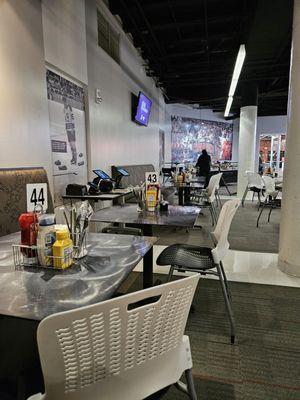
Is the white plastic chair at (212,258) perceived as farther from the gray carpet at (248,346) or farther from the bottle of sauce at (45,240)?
the bottle of sauce at (45,240)

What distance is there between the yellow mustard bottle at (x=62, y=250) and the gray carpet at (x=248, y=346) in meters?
0.98

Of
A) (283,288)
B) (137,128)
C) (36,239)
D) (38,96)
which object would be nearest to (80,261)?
(36,239)

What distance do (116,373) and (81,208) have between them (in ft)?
2.90

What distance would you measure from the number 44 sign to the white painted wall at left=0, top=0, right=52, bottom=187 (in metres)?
1.17

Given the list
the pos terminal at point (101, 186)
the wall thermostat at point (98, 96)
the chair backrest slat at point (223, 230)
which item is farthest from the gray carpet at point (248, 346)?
the wall thermostat at point (98, 96)

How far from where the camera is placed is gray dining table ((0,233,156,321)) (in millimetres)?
922

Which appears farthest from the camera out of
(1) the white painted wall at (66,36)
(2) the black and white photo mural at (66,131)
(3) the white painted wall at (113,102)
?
(3) the white painted wall at (113,102)

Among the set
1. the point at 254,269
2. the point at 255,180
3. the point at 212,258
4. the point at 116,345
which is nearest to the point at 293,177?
the point at 254,269

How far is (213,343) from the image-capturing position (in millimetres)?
1912

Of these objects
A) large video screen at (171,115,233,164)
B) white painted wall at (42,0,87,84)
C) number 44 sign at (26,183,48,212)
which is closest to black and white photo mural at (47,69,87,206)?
white painted wall at (42,0,87,84)

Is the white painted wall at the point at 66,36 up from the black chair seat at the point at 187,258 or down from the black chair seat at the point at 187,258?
up

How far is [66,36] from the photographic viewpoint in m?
3.79

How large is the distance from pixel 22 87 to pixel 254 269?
11.1 feet

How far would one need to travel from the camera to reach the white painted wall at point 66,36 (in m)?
3.38
